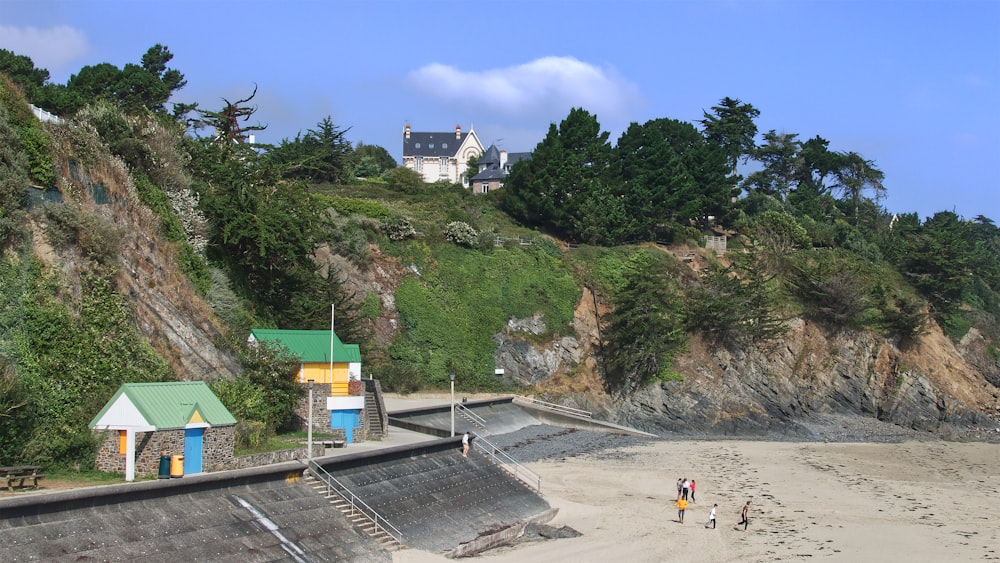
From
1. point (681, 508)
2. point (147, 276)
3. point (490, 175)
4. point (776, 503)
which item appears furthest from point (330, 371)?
point (490, 175)

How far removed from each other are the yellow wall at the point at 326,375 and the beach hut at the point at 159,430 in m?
8.19

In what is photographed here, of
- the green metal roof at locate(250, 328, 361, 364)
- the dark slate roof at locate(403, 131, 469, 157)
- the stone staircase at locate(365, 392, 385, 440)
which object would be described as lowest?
the stone staircase at locate(365, 392, 385, 440)

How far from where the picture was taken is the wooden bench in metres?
18.8

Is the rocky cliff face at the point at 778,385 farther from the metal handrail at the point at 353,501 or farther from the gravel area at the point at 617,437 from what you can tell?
the metal handrail at the point at 353,501

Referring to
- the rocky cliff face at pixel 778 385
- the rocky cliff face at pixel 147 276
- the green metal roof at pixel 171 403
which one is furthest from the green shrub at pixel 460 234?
the green metal roof at pixel 171 403

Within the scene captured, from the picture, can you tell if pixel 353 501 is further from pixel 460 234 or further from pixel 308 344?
pixel 460 234

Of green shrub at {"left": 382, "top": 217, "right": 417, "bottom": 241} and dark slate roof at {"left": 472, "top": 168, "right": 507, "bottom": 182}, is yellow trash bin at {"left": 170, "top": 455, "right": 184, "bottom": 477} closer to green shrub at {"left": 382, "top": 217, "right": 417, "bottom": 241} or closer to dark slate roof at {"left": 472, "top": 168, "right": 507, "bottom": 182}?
green shrub at {"left": 382, "top": 217, "right": 417, "bottom": 241}

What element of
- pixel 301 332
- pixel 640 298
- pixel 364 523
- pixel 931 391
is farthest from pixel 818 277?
pixel 364 523

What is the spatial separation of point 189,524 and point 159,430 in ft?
9.41

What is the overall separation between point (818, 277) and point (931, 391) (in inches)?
355

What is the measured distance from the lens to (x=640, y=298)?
5028 cm

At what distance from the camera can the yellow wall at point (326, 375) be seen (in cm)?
3112

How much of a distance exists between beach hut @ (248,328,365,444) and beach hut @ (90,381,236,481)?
24.4 ft

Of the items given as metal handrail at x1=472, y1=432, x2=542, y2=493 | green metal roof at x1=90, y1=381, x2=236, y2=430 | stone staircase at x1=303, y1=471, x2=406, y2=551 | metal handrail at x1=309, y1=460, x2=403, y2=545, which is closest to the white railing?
green metal roof at x1=90, y1=381, x2=236, y2=430
